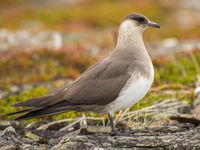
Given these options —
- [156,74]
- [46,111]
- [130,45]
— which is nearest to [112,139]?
[46,111]

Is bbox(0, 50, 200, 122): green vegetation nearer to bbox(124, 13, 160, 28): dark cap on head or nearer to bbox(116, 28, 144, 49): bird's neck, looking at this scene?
bbox(116, 28, 144, 49): bird's neck

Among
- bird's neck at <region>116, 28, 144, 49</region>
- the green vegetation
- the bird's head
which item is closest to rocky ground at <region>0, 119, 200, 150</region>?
the green vegetation

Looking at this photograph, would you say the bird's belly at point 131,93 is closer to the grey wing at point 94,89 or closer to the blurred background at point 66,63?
the grey wing at point 94,89

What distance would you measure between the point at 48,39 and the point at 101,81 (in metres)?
8.12

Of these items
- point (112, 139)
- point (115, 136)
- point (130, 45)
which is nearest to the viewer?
point (112, 139)

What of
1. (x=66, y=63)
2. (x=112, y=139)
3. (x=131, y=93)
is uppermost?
(x=66, y=63)

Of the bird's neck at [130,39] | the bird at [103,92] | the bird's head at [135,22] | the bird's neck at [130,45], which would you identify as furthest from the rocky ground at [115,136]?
the bird's head at [135,22]

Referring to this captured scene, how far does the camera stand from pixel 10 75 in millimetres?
9477

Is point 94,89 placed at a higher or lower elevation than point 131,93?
higher

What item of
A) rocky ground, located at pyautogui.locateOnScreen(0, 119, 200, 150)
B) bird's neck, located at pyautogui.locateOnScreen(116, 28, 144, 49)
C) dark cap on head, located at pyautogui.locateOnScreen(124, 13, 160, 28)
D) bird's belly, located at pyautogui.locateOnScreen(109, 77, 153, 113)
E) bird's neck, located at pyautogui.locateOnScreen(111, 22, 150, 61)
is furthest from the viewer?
dark cap on head, located at pyautogui.locateOnScreen(124, 13, 160, 28)

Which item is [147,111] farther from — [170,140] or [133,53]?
[170,140]

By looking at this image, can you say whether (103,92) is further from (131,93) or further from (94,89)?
(131,93)

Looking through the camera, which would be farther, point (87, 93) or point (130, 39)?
point (130, 39)

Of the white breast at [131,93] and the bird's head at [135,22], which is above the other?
the bird's head at [135,22]
